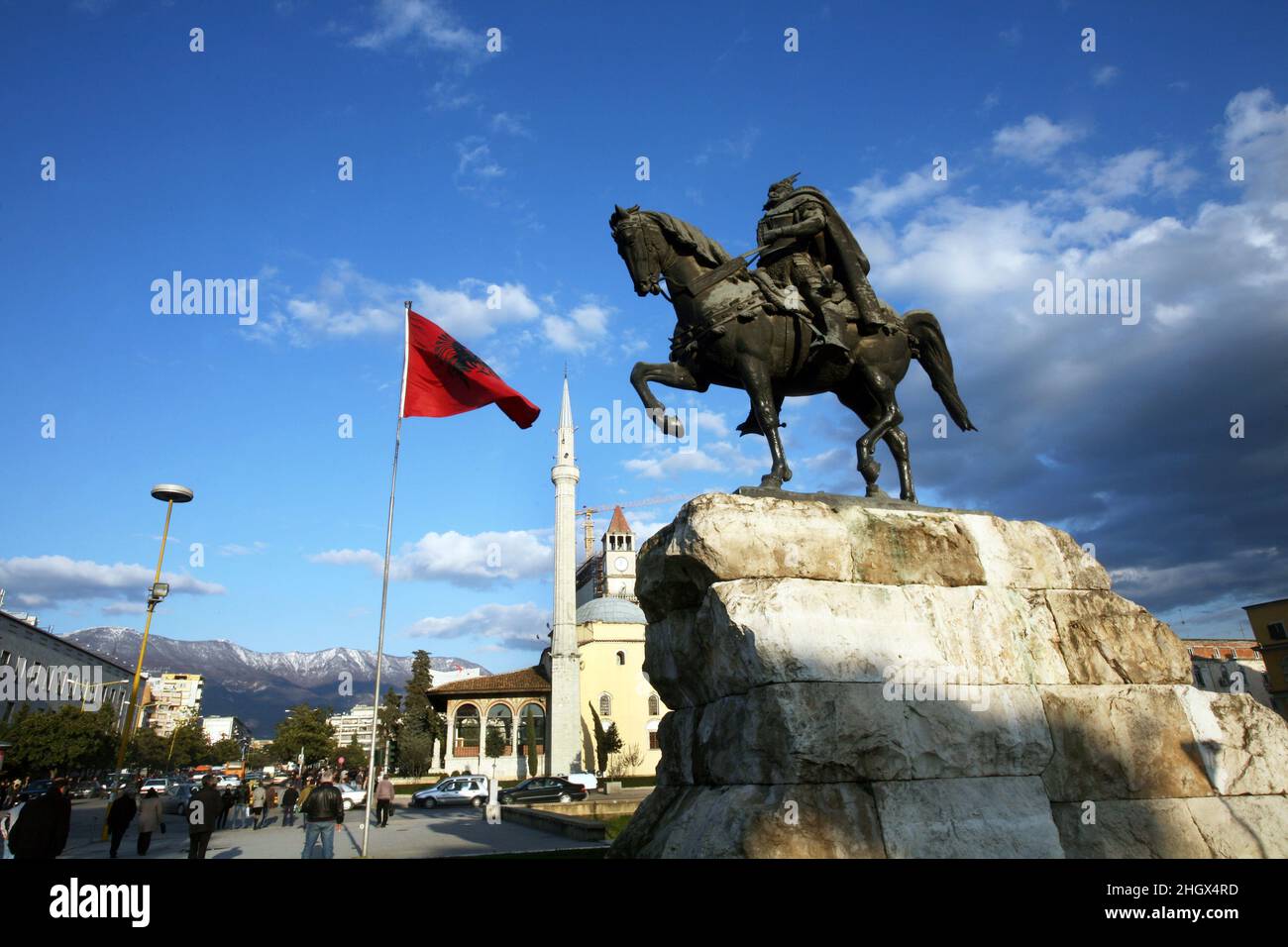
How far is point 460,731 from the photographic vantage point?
2421 inches

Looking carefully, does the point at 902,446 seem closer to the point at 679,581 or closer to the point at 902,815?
the point at 679,581

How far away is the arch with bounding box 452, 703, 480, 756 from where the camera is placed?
199ft

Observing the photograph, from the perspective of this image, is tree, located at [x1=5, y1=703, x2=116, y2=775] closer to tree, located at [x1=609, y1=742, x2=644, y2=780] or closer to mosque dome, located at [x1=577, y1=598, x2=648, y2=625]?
tree, located at [x1=609, y1=742, x2=644, y2=780]

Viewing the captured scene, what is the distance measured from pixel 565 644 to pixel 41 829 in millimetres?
51385

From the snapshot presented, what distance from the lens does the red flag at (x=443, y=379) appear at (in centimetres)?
1148

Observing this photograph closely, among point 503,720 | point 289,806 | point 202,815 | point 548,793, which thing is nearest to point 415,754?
point 503,720

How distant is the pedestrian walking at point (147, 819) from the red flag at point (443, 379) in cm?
988

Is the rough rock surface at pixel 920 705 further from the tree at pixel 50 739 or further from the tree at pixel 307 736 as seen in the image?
the tree at pixel 307 736

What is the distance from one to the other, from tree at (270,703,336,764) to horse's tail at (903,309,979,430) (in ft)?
223

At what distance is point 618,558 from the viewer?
9238 cm

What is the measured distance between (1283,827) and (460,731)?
6218 centimetres
